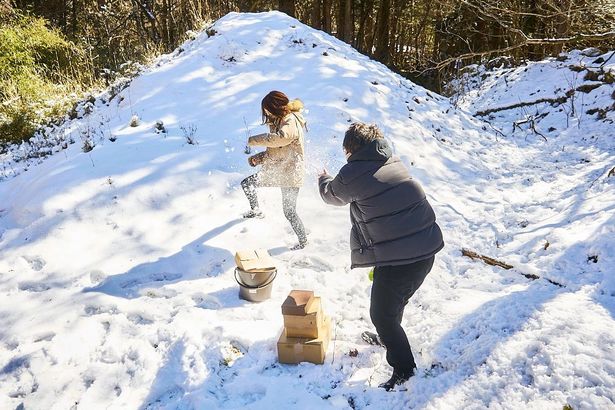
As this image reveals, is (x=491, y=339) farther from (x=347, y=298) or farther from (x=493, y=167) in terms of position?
(x=493, y=167)

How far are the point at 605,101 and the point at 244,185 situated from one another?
8.61m

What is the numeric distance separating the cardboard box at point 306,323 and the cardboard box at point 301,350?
4 centimetres

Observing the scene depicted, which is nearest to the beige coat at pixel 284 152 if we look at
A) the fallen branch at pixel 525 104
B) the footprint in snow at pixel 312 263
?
the footprint in snow at pixel 312 263

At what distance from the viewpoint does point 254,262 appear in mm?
4070

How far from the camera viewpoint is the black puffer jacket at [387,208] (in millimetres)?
2906

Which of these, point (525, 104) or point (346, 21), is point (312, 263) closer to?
point (525, 104)

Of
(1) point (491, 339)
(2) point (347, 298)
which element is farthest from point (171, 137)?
(1) point (491, 339)

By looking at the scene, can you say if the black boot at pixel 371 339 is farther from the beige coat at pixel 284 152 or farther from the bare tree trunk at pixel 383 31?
the bare tree trunk at pixel 383 31

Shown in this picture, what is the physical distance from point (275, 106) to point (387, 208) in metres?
2.03

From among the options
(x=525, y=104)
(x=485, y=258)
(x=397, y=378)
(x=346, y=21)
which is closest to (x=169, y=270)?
(x=397, y=378)

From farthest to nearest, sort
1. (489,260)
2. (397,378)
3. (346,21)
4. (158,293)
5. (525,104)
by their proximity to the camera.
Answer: (346,21) → (525,104) → (489,260) → (158,293) → (397,378)

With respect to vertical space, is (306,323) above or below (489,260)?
above

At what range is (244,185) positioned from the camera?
202 inches

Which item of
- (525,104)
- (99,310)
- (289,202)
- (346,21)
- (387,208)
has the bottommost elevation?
(525,104)
